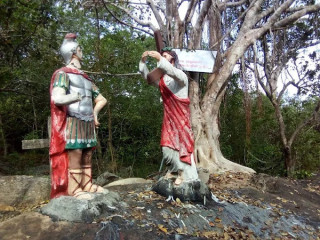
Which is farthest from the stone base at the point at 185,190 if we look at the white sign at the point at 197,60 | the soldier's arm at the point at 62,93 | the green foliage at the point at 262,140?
the green foliage at the point at 262,140

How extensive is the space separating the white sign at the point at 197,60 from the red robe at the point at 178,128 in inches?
91.4

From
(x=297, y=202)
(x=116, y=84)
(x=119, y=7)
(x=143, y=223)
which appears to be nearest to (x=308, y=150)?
(x=297, y=202)

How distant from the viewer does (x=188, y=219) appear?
3578mm

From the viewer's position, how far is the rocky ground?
2998 millimetres

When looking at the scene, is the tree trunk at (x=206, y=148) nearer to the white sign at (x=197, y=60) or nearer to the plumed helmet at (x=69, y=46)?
the white sign at (x=197, y=60)

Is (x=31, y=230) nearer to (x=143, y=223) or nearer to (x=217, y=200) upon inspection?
(x=143, y=223)

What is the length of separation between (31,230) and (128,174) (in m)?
5.77

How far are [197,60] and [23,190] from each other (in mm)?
4122

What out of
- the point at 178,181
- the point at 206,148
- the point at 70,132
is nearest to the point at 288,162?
the point at 206,148

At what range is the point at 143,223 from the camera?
330 cm

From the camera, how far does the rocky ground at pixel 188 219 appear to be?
3.00 m

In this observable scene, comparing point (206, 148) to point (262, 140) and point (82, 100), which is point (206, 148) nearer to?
point (82, 100)

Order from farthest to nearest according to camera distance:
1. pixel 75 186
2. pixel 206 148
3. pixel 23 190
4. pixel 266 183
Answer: pixel 206 148 < pixel 266 183 < pixel 23 190 < pixel 75 186

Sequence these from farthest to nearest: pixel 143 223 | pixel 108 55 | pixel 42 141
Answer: pixel 108 55 → pixel 42 141 → pixel 143 223
